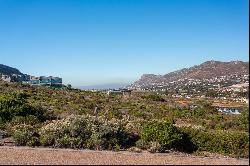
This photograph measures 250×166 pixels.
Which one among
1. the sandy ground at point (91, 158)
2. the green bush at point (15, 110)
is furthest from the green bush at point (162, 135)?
the green bush at point (15, 110)

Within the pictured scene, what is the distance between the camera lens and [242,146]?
17531mm

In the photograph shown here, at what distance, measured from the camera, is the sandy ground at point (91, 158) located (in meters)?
14.4

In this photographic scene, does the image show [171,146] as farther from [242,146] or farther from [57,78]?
[57,78]

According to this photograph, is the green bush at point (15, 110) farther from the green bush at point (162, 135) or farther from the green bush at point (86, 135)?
the green bush at point (162, 135)

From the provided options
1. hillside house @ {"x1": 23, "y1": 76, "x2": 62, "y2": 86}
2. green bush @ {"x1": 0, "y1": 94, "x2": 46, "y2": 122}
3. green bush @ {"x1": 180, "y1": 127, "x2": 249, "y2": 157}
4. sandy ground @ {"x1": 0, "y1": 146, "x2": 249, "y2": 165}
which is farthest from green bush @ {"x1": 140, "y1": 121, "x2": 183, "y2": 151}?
hillside house @ {"x1": 23, "y1": 76, "x2": 62, "y2": 86}

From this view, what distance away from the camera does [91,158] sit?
50.4 feet

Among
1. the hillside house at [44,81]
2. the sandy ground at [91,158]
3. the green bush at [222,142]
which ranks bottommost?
the sandy ground at [91,158]

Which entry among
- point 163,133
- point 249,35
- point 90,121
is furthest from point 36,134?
point 249,35

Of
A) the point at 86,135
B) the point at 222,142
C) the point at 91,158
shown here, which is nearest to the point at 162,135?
the point at 222,142

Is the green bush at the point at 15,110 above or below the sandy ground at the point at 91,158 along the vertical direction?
above

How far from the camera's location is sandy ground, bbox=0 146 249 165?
1438 centimetres

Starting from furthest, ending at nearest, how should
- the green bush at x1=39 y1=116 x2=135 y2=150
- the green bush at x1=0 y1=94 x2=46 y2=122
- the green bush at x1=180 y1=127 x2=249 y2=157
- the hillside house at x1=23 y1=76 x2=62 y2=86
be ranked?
the hillside house at x1=23 y1=76 x2=62 y2=86, the green bush at x1=0 y1=94 x2=46 y2=122, the green bush at x1=39 y1=116 x2=135 y2=150, the green bush at x1=180 y1=127 x2=249 y2=157

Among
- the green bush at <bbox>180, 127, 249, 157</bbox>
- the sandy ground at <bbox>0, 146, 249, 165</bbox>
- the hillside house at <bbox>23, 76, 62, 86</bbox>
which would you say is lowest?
the sandy ground at <bbox>0, 146, 249, 165</bbox>

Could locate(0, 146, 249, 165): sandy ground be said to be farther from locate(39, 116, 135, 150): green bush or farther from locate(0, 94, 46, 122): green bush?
locate(0, 94, 46, 122): green bush
